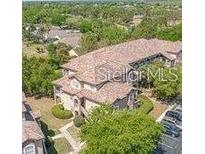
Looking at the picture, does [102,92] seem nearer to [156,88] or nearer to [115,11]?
[156,88]

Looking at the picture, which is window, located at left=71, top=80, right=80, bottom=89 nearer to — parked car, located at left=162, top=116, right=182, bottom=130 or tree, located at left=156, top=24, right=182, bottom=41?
parked car, located at left=162, top=116, right=182, bottom=130

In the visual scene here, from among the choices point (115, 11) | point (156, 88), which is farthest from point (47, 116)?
point (115, 11)

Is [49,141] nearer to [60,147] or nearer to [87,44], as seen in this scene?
[60,147]

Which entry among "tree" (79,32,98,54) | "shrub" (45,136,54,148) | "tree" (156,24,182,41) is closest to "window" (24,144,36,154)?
"shrub" (45,136,54,148)

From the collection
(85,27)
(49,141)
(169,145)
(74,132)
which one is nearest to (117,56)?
(74,132)

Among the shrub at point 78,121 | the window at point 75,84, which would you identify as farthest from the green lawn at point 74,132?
the window at point 75,84

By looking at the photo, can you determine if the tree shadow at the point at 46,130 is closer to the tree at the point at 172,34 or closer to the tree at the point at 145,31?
the tree at the point at 172,34
